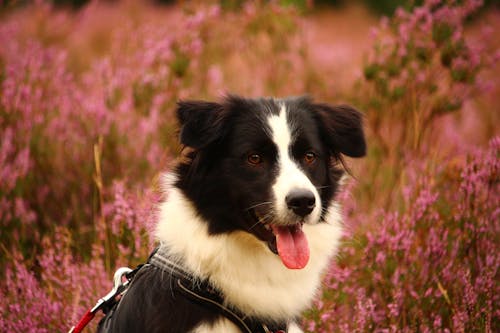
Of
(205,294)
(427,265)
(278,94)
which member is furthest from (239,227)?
(278,94)

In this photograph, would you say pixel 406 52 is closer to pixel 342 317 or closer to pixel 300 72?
pixel 300 72

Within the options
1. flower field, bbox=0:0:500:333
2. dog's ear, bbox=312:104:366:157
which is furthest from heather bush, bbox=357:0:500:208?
dog's ear, bbox=312:104:366:157

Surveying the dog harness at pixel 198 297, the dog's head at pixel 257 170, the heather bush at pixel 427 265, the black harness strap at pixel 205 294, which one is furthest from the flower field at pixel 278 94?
the black harness strap at pixel 205 294

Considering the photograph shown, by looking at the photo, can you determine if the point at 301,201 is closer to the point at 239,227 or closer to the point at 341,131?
the point at 239,227

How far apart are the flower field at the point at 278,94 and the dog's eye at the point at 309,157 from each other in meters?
0.73

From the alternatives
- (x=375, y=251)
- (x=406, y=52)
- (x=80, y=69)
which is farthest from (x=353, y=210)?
(x=80, y=69)

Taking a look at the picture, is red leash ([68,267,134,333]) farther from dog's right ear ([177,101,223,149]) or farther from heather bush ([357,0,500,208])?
heather bush ([357,0,500,208])

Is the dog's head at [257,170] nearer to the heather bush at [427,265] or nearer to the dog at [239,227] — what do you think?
the dog at [239,227]

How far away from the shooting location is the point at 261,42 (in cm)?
712

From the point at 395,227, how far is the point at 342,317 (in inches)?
27.5

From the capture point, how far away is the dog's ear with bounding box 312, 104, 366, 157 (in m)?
3.06

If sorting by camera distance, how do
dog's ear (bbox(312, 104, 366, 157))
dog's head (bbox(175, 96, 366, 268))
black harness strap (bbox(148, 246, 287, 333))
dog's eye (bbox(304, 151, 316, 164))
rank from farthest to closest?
dog's ear (bbox(312, 104, 366, 157)) → dog's eye (bbox(304, 151, 316, 164)) → dog's head (bbox(175, 96, 366, 268)) → black harness strap (bbox(148, 246, 287, 333))

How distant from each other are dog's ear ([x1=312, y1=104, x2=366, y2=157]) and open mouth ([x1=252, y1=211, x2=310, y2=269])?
58 centimetres

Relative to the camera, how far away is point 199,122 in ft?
9.00
